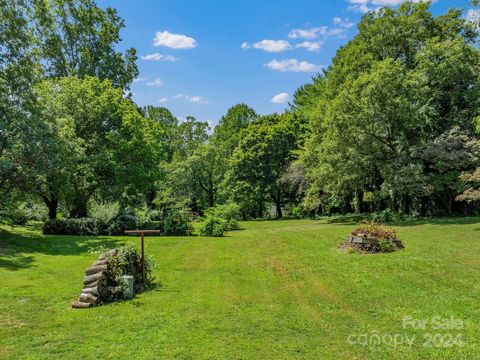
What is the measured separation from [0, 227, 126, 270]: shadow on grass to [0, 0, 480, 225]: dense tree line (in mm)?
2279

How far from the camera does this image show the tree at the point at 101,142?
70.1 feet

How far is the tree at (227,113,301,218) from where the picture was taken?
3547 cm

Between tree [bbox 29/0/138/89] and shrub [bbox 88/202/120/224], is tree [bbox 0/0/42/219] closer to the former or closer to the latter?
shrub [bbox 88/202/120/224]

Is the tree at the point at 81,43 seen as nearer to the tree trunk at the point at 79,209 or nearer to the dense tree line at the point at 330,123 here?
the dense tree line at the point at 330,123

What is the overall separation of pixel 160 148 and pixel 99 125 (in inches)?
174

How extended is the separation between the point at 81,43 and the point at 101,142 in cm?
1395

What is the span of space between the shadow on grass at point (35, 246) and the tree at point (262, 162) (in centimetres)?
1969

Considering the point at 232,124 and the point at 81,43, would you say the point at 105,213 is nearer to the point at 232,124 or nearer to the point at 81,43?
the point at 81,43

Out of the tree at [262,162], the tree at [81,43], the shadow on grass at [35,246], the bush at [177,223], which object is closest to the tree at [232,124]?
A: the tree at [262,162]

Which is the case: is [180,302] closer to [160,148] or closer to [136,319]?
[136,319]

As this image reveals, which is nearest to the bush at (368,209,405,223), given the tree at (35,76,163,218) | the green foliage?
the tree at (35,76,163,218)

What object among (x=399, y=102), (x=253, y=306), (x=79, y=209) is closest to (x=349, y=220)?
(x=399, y=102)

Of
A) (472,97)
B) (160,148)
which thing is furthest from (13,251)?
(472,97)

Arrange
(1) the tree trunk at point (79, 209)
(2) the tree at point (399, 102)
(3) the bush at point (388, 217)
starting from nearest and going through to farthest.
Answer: (2) the tree at point (399, 102) → (1) the tree trunk at point (79, 209) → (3) the bush at point (388, 217)
